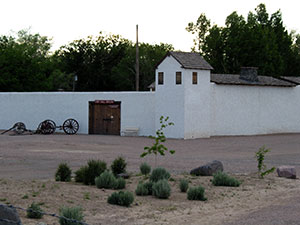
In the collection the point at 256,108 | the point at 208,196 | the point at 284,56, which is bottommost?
the point at 208,196

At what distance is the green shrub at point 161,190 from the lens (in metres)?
12.6

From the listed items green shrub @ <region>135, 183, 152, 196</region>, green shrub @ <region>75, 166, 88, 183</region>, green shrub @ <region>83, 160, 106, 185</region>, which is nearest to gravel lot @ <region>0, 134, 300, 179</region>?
green shrub @ <region>75, 166, 88, 183</region>

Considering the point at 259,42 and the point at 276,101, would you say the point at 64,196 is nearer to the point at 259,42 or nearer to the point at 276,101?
the point at 276,101

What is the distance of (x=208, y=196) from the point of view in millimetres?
13102

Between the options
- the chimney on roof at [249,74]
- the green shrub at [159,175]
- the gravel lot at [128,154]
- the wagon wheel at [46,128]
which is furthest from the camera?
the chimney on roof at [249,74]

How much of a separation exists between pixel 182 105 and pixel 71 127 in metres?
8.15

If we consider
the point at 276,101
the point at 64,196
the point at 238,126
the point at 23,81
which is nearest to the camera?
the point at 64,196

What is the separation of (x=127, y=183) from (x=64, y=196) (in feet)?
9.81

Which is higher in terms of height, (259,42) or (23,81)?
(259,42)

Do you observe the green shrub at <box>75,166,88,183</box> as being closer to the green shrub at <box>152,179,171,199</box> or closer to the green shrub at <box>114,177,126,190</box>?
the green shrub at <box>114,177,126,190</box>

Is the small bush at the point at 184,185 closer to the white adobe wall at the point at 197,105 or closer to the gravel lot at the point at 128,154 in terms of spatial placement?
the gravel lot at the point at 128,154

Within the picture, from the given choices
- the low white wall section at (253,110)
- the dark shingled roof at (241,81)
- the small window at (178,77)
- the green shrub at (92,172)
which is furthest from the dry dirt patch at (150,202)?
the dark shingled roof at (241,81)

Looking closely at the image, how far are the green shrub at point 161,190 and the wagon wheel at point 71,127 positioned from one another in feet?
84.2

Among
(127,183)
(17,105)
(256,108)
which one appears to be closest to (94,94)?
(17,105)
